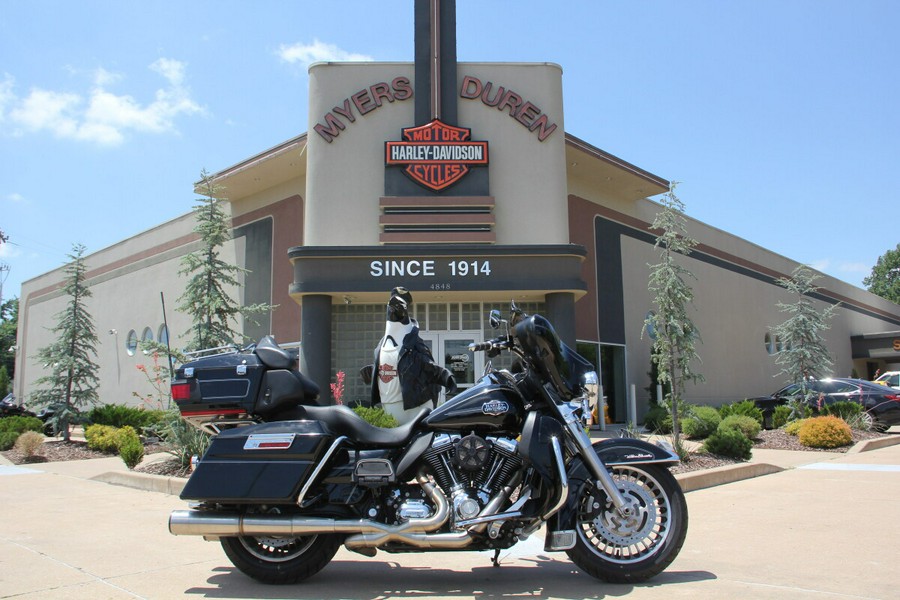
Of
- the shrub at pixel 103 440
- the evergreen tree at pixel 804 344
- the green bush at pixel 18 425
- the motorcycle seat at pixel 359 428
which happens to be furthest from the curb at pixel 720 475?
the green bush at pixel 18 425

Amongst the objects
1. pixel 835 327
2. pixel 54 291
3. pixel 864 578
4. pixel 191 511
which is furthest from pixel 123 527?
pixel 835 327

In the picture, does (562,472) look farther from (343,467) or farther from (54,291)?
(54,291)

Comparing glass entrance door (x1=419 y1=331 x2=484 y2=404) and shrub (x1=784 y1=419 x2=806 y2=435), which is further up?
glass entrance door (x1=419 y1=331 x2=484 y2=404)

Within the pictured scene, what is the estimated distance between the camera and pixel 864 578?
472 centimetres

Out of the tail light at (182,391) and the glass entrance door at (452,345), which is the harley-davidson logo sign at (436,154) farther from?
the tail light at (182,391)

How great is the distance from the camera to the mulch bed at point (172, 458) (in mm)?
Answer: 10508

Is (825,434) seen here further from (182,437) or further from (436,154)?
(182,437)

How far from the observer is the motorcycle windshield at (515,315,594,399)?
15.2 ft

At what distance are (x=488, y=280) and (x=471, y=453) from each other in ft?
38.5

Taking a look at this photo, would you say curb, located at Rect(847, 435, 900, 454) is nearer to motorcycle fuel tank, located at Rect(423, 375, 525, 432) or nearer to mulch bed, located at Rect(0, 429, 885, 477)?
mulch bed, located at Rect(0, 429, 885, 477)

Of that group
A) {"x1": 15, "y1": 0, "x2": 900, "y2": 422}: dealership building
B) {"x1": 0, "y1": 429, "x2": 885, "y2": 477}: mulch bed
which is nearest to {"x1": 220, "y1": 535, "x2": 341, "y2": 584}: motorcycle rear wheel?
{"x1": 0, "y1": 429, "x2": 885, "y2": 477}: mulch bed

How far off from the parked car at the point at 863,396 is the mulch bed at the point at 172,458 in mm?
1448

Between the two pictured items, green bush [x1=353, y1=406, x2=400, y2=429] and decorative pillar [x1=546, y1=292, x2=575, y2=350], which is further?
decorative pillar [x1=546, y1=292, x2=575, y2=350]

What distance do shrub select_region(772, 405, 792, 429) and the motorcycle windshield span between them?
1524 centimetres
